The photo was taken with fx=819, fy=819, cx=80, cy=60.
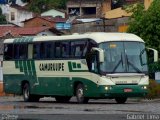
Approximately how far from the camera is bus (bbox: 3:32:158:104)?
3434 centimetres

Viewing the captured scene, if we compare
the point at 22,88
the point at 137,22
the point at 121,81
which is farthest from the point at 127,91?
the point at 137,22

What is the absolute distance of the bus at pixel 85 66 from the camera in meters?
Answer: 34.3

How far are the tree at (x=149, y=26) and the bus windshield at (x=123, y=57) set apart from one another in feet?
83.2

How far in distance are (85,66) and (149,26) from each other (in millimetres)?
26178

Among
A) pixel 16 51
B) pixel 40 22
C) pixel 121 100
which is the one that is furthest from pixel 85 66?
pixel 40 22

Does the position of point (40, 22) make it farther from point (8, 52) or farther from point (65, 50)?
point (65, 50)

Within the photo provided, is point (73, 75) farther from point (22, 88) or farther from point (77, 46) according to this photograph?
point (22, 88)

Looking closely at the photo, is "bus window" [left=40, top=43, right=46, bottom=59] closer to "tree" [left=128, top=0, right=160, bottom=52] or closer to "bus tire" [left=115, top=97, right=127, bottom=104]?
"bus tire" [left=115, top=97, right=127, bottom=104]

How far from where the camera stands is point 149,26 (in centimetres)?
6078

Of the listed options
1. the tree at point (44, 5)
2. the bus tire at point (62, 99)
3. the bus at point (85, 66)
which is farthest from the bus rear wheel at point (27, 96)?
the tree at point (44, 5)

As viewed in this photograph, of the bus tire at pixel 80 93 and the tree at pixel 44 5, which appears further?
the tree at pixel 44 5

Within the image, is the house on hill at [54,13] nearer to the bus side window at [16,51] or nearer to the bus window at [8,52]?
the bus window at [8,52]

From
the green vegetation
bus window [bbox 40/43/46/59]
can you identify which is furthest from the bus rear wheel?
the green vegetation

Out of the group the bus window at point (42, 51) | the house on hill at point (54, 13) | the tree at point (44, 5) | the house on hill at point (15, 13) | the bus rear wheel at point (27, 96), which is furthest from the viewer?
the house on hill at point (15, 13)
